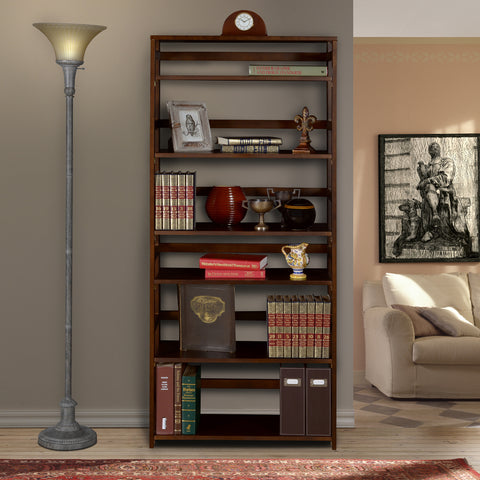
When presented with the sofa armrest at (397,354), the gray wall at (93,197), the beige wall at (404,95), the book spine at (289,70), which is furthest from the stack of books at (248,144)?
the beige wall at (404,95)

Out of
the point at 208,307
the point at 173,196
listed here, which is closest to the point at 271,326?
the point at 208,307

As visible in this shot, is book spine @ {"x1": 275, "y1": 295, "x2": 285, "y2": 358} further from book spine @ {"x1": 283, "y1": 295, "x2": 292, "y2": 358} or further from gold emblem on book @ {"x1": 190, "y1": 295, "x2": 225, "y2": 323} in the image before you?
gold emblem on book @ {"x1": 190, "y1": 295, "x2": 225, "y2": 323}

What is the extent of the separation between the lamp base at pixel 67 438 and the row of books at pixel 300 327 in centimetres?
102

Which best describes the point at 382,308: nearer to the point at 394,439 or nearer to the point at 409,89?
the point at 394,439

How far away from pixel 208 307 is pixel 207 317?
5cm

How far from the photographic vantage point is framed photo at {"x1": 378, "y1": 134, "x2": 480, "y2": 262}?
5.39 m

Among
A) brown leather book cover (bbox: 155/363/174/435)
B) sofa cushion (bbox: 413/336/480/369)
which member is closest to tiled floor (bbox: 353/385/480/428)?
sofa cushion (bbox: 413/336/480/369)

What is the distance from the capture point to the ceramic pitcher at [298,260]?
3393 mm

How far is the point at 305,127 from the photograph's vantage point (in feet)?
11.6

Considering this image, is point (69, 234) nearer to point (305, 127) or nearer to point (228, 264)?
point (228, 264)

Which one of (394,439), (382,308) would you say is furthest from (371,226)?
(394,439)

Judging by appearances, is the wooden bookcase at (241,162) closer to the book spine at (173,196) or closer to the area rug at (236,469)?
the book spine at (173,196)

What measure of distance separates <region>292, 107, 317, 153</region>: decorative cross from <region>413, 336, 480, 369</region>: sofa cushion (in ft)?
5.83

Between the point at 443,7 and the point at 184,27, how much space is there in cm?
201
